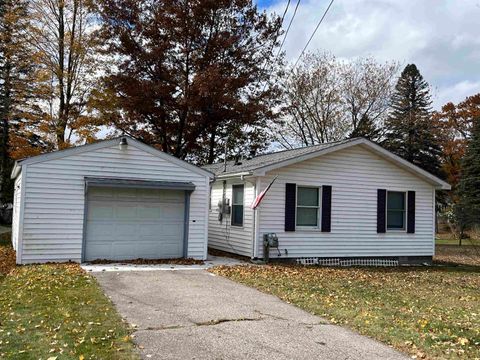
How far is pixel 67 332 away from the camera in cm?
541

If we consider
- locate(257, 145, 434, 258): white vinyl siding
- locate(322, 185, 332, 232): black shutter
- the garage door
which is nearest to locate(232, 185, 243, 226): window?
locate(257, 145, 434, 258): white vinyl siding

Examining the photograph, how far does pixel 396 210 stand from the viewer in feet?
51.4

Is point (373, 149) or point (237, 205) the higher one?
point (373, 149)

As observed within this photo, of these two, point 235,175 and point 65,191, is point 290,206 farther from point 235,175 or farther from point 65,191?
point 65,191

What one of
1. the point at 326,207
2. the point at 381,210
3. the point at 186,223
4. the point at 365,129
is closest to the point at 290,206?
the point at 326,207

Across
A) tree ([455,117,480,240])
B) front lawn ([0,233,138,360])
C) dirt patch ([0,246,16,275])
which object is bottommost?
dirt patch ([0,246,16,275])

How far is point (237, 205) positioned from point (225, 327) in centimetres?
882

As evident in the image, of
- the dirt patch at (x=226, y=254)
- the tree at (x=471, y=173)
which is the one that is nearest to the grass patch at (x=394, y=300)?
the dirt patch at (x=226, y=254)

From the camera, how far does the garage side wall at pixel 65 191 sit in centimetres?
1116

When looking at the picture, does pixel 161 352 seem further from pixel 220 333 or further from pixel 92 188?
pixel 92 188

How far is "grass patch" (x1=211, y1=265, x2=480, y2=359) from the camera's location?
223 inches

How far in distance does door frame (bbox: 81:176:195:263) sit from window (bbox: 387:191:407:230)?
22.8 ft

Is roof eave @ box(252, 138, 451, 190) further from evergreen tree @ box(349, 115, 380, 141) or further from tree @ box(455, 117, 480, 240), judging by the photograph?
tree @ box(455, 117, 480, 240)

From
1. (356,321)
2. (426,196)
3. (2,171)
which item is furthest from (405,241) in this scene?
(2,171)
